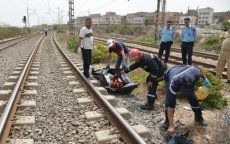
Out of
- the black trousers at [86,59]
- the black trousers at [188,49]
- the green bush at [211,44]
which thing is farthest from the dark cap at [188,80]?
the green bush at [211,44]

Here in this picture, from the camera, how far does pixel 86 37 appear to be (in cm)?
907

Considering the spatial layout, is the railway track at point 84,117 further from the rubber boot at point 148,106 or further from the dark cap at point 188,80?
the dark cap at point 188,80

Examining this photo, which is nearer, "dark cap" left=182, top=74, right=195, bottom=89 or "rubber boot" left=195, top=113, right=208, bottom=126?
"dark cap" left=182, top=74, right=195, bottom=89

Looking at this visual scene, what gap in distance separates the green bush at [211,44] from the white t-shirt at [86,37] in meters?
15.4

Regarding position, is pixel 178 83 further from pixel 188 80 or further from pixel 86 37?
pixel 86 37

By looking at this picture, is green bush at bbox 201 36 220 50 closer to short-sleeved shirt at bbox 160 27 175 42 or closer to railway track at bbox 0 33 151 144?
short-sleeved shirt at bbox 160 27 175 42

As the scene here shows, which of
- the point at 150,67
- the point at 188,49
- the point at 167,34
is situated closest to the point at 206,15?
the point at 167,34

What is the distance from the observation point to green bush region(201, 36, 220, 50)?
22625mm

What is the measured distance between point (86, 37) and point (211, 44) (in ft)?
58.7

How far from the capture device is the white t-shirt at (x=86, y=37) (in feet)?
29.4

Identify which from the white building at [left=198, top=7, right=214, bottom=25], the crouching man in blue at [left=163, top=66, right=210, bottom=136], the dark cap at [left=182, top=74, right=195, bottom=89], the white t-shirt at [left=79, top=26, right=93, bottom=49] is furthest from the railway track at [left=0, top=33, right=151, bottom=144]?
the white building at [left=198, top=7, right=214, bottom=25]

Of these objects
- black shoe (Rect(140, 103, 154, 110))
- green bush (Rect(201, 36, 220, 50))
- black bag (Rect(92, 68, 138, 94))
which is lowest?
black shoe (Rect(140, 103, 154, 110))

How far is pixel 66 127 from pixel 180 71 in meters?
2.12

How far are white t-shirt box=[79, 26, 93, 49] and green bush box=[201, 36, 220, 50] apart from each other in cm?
1542
